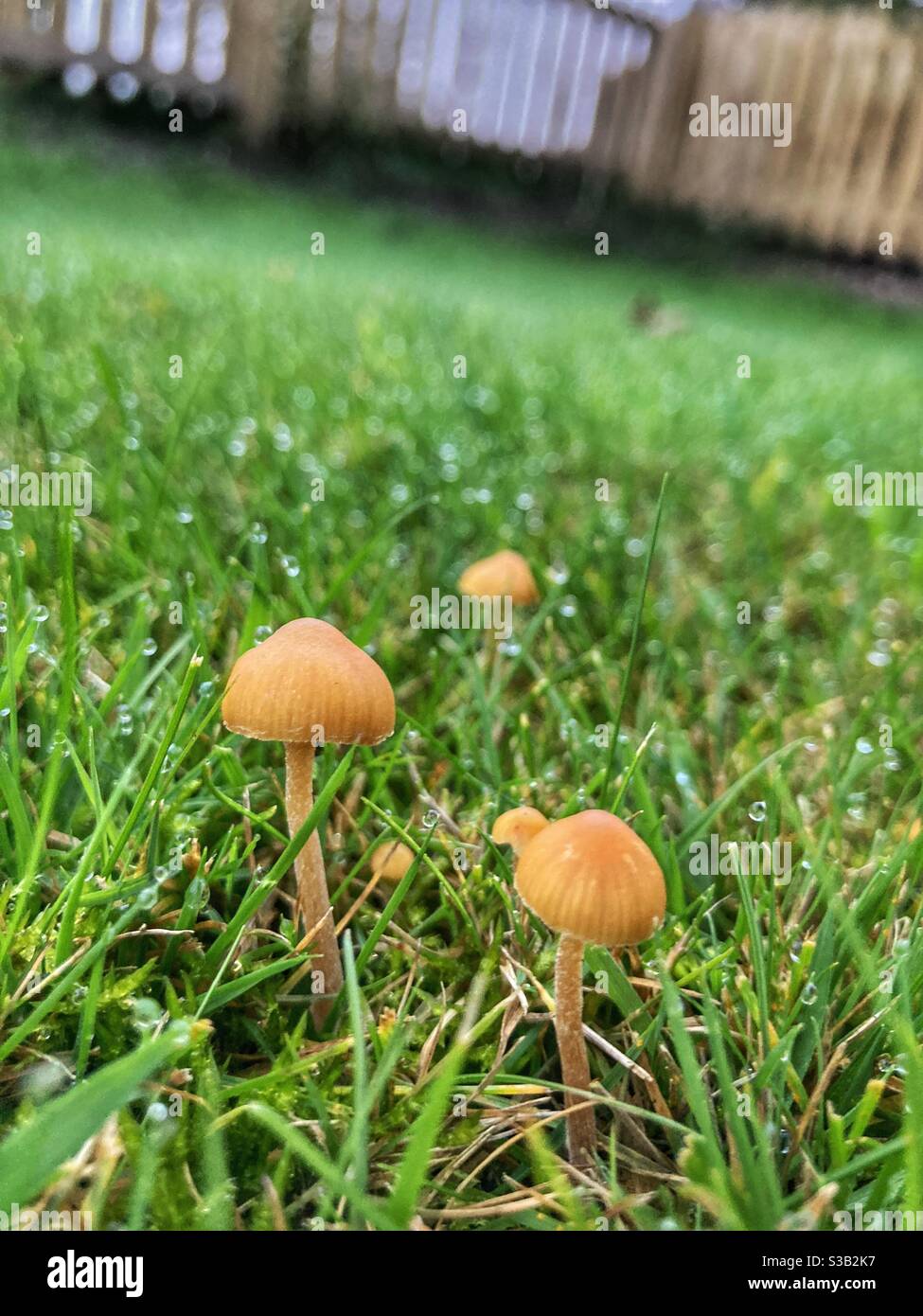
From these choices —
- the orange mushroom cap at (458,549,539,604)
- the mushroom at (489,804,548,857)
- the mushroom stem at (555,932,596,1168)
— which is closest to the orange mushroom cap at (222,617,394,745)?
the mushroom at (489,804,548,857)

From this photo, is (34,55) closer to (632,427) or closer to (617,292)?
(617,292)

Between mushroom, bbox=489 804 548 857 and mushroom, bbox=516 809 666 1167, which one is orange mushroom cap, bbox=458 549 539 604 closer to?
mushroom, bbox=489 804 548 857

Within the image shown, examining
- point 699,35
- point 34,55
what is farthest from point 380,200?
point 699,35

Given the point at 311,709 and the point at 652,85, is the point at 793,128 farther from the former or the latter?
the point at 311,709

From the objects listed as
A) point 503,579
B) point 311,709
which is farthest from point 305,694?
point 503,579

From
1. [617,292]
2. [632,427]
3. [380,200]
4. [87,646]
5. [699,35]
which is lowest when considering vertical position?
[87,646]
